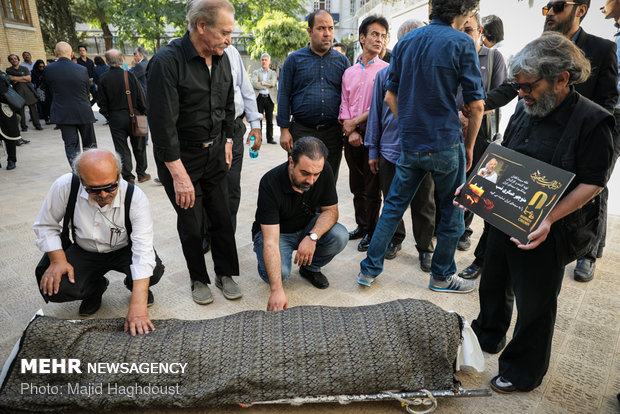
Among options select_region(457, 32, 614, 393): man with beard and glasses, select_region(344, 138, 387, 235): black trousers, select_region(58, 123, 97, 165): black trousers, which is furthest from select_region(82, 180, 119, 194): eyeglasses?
select_region(58, 123, 97, 165): black trousers

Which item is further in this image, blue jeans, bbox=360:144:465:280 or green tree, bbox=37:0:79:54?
green tree, bbox=37:0:79:54

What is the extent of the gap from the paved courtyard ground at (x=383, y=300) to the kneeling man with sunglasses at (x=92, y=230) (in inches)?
16.1

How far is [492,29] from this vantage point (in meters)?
3.59

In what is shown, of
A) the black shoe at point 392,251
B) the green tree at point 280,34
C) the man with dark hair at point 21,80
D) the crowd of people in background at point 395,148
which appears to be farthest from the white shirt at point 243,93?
the green tree at point 280,34

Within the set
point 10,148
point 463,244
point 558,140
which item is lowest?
point 463,244

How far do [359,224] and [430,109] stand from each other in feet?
5.29

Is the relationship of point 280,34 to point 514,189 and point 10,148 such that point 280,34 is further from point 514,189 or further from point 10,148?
point 514,189

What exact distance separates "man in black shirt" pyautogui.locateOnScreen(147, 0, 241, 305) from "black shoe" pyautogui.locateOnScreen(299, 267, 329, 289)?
0.55m

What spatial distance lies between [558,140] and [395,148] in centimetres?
155

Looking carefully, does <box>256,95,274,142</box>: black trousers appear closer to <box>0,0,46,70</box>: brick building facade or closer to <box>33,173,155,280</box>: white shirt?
<box>33,173,155,280</box>: white shirt

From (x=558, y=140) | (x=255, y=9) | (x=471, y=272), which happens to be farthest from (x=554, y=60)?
(x=255, y=9)

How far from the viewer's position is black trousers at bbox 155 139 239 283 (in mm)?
2600

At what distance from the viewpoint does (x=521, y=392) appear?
6.55 ft

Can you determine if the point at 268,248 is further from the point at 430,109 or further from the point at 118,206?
the point at 430,109
